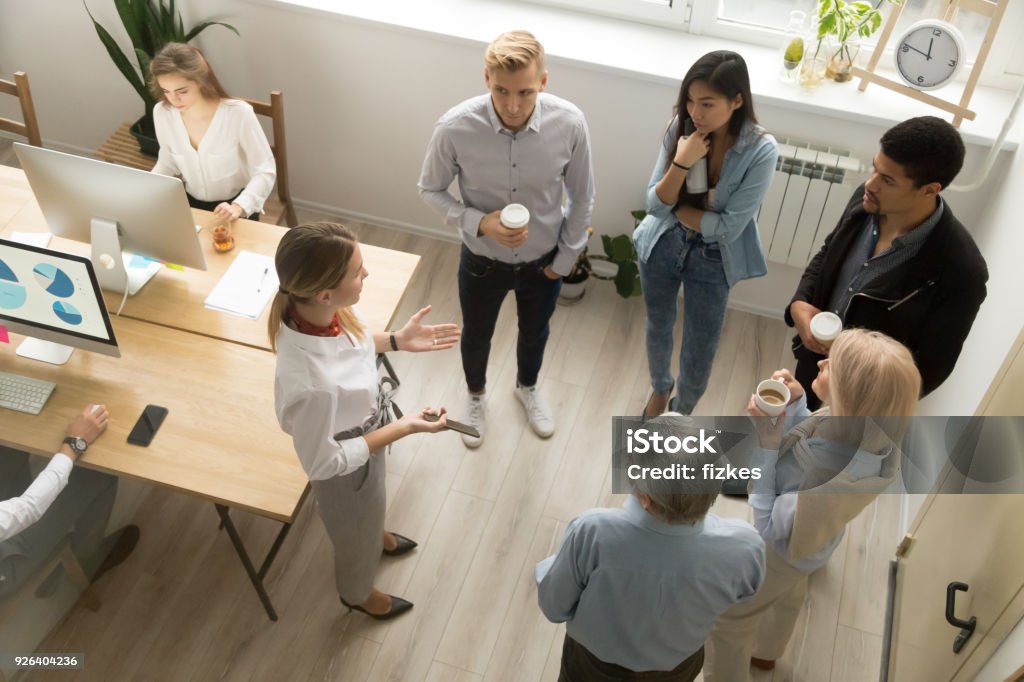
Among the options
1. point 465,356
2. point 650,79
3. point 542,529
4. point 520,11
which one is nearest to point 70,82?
point 520,11

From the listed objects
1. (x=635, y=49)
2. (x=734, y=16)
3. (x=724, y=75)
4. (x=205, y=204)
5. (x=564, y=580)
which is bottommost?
(x=205, y=204)

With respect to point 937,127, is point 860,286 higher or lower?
lower

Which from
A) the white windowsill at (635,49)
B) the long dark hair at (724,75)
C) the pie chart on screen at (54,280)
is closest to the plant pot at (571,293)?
the white windowsill at (635,49)

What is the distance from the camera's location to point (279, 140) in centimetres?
350

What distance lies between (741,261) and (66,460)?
2.14m

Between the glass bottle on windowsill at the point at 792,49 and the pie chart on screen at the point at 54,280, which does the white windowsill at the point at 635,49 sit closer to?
the glass bottle on windowsill at the point at 792,49

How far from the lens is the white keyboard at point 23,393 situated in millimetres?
2572

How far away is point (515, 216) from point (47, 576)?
1.82 meters

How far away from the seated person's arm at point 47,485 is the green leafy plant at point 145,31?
1794 mm

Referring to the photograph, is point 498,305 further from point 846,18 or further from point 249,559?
point 846,18

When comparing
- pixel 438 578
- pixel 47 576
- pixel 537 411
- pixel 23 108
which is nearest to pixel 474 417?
pixel 537 411

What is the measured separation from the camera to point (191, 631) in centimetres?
290

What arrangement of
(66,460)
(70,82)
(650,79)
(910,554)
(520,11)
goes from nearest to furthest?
1. (66,460)
2. (910,554)
3. (650,79)
4. (520,11)
5. (70,82)

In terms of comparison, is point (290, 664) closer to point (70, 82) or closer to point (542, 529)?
point (542, 529)
